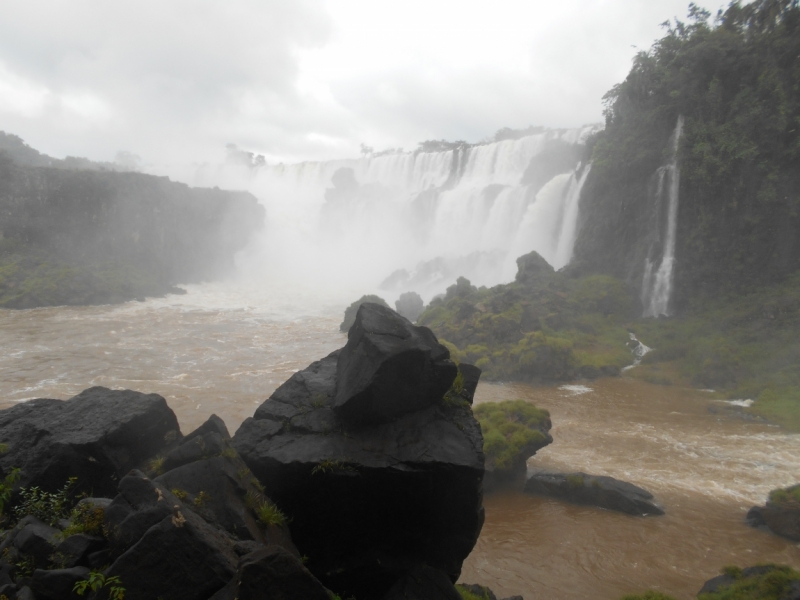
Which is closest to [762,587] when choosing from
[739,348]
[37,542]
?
[37,542]

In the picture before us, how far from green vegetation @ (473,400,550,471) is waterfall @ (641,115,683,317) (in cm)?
1799

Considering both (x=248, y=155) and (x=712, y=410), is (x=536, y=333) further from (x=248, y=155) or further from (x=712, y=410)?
(x=248, y=155)

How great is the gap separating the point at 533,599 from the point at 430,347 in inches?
198

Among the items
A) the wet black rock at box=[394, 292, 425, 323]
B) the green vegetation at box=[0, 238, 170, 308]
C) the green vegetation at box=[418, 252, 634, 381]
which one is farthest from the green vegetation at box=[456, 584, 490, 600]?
the green vegetation at box=[0, 238, 170, 308]

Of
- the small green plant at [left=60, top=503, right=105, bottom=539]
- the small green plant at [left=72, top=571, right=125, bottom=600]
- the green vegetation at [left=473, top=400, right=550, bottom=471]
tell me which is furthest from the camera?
the green vegetation at [left=473, top=400, right=550, bottom=471]

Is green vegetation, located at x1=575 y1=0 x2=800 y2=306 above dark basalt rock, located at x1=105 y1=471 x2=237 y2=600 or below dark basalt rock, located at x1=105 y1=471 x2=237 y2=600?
above

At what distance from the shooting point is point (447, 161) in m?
57.9

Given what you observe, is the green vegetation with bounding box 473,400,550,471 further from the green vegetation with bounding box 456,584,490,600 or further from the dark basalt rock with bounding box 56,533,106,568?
the dark basalt rock with bounding box 56,533,106,568

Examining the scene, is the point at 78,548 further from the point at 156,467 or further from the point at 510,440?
the point at 510,440

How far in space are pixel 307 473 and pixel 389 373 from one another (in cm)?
151

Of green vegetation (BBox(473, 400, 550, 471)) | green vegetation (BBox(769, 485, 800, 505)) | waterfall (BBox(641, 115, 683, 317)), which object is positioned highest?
waterfall (BBox(641, 115, 683, 317))

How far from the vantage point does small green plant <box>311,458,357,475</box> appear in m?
5.67

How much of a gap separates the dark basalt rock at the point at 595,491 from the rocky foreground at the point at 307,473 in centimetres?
612

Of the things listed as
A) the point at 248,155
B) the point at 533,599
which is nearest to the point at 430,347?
the point at 533,599
